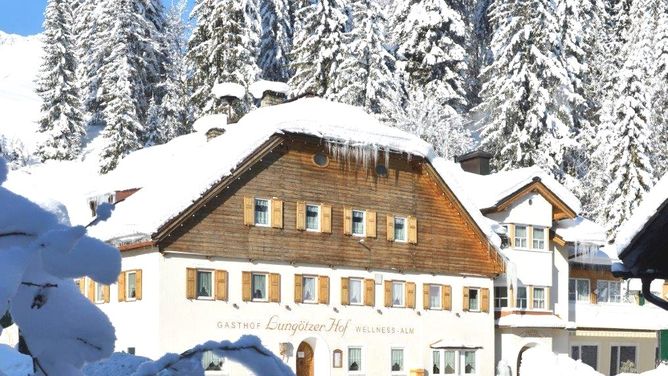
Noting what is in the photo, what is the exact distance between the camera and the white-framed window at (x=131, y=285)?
92.3 feet

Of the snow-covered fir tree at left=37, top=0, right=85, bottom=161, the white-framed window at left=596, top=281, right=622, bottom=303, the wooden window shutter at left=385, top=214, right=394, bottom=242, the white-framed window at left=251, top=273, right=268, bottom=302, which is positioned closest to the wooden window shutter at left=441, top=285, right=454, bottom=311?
the wooden window shutter at left=385, top=214, right=394, bottom=242

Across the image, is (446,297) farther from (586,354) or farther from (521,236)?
(586,354)

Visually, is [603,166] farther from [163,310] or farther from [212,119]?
[163,310]

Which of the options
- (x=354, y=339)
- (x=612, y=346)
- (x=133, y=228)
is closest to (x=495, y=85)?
(x=612, y=346)

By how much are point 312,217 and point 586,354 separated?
16.8 metres

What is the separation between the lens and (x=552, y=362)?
114 ft

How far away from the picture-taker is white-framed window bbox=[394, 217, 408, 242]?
105 ft

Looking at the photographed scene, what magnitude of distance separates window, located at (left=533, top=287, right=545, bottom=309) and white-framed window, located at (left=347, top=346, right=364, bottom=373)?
9043 millimetres

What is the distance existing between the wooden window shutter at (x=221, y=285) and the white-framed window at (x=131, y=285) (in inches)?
101

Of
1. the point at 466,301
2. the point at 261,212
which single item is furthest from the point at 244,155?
the point at 466,301

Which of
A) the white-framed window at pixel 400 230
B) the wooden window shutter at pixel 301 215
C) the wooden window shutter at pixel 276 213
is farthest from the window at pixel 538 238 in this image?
the wooden window shutter at pixel 276 213

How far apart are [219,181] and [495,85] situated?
27360 mm

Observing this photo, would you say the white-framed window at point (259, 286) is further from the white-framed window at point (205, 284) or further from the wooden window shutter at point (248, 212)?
the wooden window shutter at point (248, 212)

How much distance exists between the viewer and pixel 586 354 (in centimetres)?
4019
